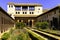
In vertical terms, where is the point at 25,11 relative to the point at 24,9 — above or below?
below

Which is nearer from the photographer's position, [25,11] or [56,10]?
[56,10]

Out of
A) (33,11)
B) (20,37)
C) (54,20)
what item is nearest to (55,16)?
(54,20)

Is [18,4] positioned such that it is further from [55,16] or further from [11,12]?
[55,16]

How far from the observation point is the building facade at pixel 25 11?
6224 centimetres

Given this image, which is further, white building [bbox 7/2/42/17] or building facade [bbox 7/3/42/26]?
white building [bbox 7/2/42/17]

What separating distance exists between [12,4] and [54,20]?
32.3 meters

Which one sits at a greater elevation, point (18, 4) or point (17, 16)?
point (18, 4)

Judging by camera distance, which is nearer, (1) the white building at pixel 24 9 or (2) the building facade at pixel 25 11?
(2) the building facade at pixel 25 11

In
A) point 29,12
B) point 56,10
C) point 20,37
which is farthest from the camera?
point 29,12

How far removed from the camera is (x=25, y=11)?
6662cm

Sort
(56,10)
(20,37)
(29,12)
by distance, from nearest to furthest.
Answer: (20,37) → (56,10) → (29,12)

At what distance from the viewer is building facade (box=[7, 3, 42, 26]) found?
62.2 meters

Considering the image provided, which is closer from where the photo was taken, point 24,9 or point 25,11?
point 25,11

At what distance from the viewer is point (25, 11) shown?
66.6 meters
